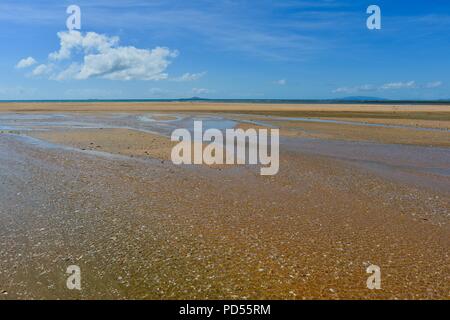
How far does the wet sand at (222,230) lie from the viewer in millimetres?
5902

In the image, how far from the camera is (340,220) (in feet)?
29.5

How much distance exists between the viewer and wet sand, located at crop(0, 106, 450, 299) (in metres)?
5.90

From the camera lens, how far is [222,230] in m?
8.23

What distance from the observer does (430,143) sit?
23.1 metres

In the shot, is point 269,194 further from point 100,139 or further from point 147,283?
point 100,139

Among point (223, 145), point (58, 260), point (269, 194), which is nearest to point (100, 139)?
point (223, 145)

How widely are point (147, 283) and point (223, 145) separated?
16088mm

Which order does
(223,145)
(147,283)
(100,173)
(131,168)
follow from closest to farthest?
(147,283) → (100,173) → (131,168) → (223,145)

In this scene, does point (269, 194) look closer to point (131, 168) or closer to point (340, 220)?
point (340, 220)

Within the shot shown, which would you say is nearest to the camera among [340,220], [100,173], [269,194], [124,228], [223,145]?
[124,228]

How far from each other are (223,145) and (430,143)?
12.8 m

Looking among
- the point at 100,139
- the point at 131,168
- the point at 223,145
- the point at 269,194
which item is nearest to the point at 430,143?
the point at 223,145
